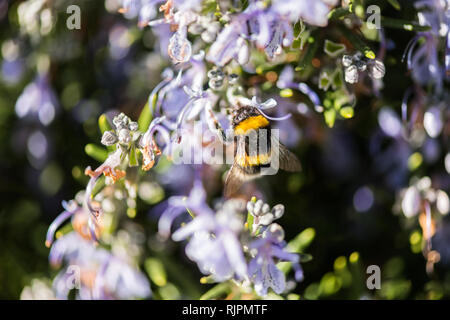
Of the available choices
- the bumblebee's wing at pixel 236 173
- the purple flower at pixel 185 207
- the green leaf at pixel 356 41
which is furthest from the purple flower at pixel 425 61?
the purple flower at pixel 185 207

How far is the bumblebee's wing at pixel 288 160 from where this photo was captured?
96 centimetres

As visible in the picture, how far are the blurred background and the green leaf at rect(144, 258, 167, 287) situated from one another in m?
0.01

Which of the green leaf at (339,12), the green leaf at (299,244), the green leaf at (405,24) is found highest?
the green leaf at (339,12)

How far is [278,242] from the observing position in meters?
0.91

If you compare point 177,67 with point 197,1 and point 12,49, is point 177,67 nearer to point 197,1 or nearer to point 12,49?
point 197,1

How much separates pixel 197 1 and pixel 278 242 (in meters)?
0.48

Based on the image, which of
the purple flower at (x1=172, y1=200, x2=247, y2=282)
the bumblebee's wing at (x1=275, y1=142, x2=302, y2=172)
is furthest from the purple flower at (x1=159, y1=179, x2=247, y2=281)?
the bumblebee's wing at (x1=275, y1=142, x2=302, y2=172)

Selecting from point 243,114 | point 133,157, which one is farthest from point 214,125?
point 133,157

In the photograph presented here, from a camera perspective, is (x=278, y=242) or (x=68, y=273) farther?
(x=68, y=273)

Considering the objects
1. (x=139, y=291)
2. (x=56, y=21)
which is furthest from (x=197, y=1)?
(x=139, y=291)

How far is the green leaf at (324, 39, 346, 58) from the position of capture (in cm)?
95

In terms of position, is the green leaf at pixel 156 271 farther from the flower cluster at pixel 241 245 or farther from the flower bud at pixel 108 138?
the flower bud at pixel 108 138

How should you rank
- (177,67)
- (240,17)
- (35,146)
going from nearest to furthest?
(240,17) < (177,67) < (35,146)

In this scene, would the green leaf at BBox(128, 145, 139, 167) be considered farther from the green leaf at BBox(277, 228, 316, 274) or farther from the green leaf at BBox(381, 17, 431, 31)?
the green leaf at BBox(381, 17, 431, 31)
